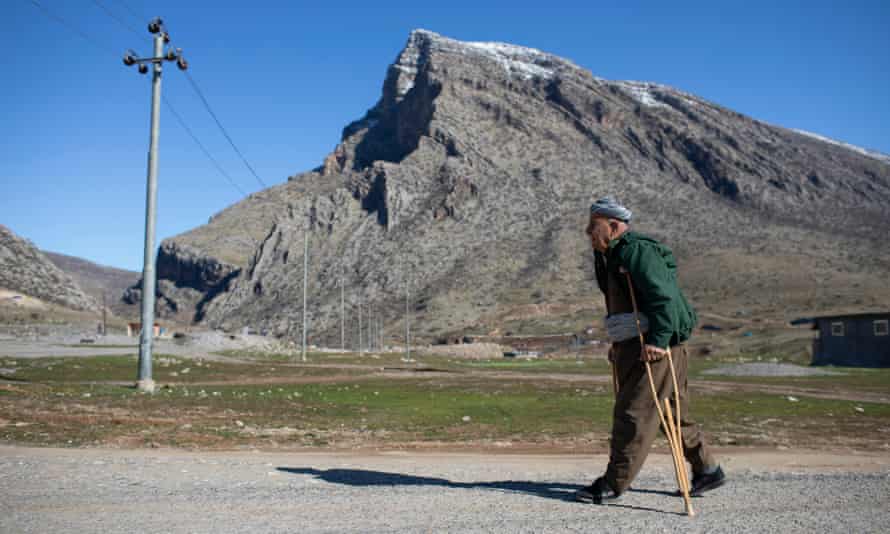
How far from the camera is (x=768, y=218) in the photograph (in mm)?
122312

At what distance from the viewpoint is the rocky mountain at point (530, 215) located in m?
99.2

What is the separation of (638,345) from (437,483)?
1990 mm

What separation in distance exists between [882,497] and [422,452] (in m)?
4.82

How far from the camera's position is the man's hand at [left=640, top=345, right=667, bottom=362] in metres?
5.27

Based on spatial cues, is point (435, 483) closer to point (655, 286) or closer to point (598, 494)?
point (598, 494)

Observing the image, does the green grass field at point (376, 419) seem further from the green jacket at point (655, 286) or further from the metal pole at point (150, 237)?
the green jacket at point (655, 286)

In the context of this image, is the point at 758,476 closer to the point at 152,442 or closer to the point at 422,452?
the point at 422,452

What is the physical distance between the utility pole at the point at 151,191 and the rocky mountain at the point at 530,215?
7454cm

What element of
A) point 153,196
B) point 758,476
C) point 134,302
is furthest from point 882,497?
point 134,302

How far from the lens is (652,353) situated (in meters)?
5.27

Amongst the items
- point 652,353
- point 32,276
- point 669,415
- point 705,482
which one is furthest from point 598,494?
point 32,276

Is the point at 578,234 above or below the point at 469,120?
below

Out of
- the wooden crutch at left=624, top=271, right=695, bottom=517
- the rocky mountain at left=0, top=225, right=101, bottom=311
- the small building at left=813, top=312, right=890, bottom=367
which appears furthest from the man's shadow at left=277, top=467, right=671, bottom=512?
the rocky mountain at left=0, top=225, right=101, bottom=311

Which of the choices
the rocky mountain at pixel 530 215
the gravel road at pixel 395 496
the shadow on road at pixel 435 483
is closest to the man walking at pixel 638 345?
the gravel road at pixel 395 496
